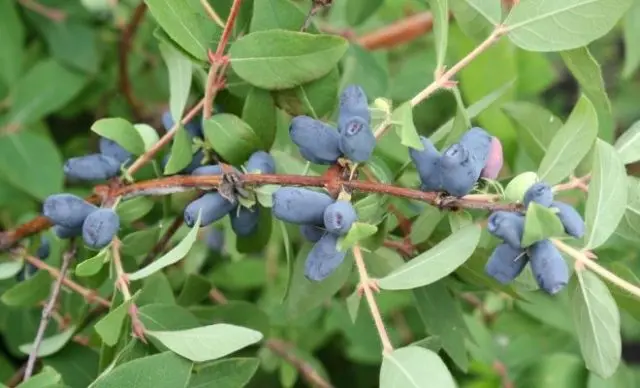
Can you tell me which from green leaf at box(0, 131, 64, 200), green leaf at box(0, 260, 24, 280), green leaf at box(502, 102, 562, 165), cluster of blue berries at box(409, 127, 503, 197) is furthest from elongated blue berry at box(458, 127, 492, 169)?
green leaf at box(0, 131, 64, 200)

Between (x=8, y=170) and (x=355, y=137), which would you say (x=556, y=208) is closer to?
(x=355, y=137)

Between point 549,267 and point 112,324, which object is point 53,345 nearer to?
point 112,324

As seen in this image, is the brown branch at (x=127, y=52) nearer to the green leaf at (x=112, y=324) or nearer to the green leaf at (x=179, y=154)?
the green leaf at (x=179, y=154)

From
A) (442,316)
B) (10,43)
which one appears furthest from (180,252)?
(10,43)

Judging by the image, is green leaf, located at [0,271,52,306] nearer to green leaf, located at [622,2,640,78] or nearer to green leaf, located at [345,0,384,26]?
green leaf, located at [345,0,384,26]

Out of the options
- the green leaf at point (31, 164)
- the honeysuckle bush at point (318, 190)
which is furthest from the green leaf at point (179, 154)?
the green leaf at point (31, 164)

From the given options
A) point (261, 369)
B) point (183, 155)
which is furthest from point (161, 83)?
point (183, 155)
